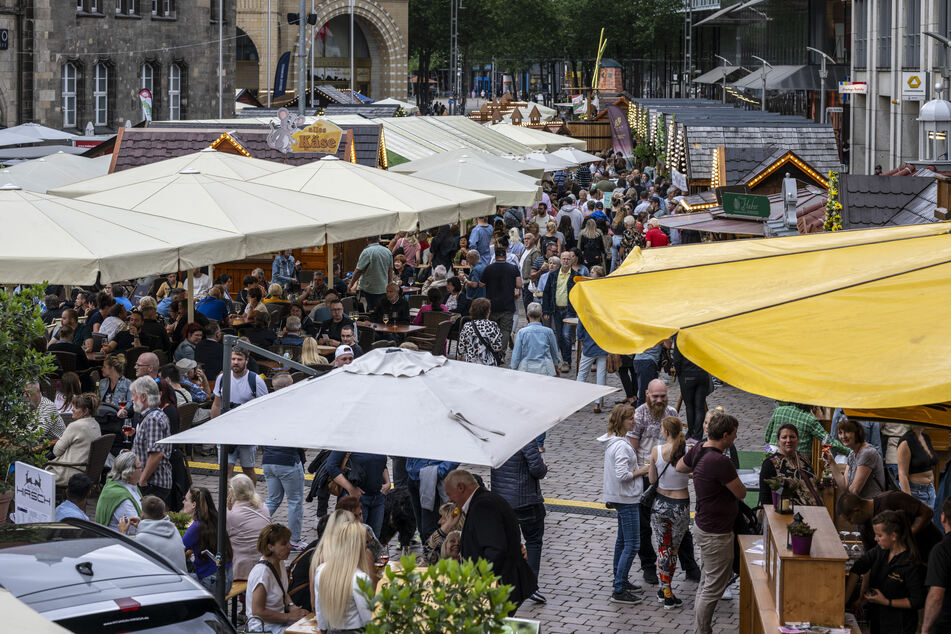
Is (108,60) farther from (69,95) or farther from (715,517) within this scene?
(715,517)

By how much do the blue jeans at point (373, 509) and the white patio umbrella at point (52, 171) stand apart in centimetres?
1430

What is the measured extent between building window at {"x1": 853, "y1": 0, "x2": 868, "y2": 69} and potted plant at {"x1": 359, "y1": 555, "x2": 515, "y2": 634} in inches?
1526

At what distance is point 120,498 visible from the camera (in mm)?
9648

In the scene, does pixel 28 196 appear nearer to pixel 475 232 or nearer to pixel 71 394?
pixel 71 394

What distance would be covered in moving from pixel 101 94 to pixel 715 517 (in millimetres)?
44270

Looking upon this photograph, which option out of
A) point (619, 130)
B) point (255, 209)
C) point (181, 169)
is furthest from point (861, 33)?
point (255, 209)

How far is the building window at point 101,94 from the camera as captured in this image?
48625 mm

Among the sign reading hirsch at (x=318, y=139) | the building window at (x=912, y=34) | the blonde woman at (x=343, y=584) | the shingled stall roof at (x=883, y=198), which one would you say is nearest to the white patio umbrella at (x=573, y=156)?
the building window at (x=912, y=34)

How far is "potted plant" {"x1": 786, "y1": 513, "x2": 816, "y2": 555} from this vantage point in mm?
7070

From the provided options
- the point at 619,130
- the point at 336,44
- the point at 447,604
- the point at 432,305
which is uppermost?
the point at 336,44

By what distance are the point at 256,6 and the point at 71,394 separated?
76393mm

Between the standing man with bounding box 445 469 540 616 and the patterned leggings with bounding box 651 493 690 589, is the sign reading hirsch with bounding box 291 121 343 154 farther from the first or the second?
the standing man with bounding box 445 469 540 616

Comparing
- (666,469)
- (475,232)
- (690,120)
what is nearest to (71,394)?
(666,469)

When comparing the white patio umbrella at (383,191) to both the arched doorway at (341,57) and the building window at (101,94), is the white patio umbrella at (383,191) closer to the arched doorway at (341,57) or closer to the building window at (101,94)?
the building window at (101,94)
